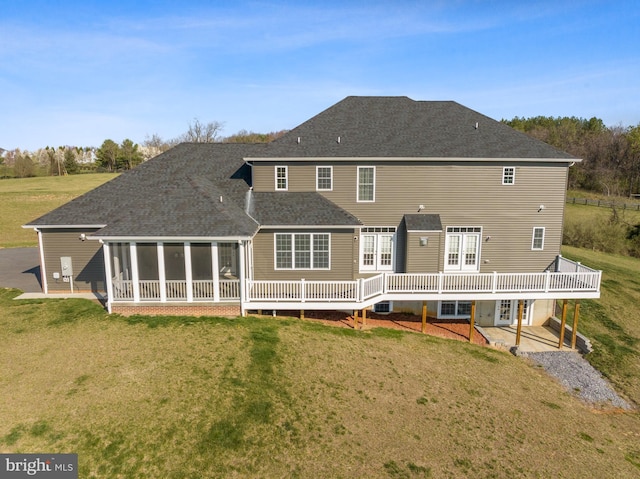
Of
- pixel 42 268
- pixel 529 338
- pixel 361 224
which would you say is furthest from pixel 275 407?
pixel 529 338

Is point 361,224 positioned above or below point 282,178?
below

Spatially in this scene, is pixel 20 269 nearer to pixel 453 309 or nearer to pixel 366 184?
pixel 366 184

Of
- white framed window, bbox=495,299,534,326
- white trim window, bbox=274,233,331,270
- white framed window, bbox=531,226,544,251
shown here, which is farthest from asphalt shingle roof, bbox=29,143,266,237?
white framed window, bbox=531,226,544,251

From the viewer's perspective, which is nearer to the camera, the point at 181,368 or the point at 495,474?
the point at 495,474

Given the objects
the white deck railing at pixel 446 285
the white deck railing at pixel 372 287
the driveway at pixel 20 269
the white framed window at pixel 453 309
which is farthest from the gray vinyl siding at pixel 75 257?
the white framed window at pixel 453 309

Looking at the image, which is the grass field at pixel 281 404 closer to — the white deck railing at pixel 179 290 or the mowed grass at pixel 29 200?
the white deck railing at pixel 179 290

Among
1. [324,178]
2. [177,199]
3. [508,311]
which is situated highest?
[324,178]

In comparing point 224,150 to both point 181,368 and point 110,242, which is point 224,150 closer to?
point 110,242

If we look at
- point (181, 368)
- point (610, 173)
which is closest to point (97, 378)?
point (181, 368)
